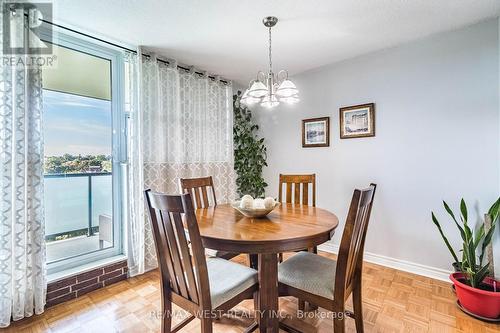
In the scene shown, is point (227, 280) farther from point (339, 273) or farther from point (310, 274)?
point (339, 273)

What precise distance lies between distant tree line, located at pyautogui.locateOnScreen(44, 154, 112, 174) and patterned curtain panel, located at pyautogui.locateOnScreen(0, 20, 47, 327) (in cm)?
29

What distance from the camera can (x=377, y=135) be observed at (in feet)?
8.90

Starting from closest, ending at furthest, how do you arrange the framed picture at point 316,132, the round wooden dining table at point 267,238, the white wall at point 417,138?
the round wooden dining table at point 267,238
the white wall at point 417,138
the framed picture at point 316,132

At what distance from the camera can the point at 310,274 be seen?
4.88 ft

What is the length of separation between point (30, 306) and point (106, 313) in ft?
1.78

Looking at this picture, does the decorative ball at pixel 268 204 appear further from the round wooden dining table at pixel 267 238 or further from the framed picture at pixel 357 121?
the framed picture at pixel 357 121

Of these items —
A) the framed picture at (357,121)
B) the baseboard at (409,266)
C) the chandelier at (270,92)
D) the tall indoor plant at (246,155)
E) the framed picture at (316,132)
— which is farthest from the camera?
the tall indoor plant at (246,155)

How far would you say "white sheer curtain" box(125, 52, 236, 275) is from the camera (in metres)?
2.53

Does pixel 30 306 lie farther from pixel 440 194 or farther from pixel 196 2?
pixel 440 194

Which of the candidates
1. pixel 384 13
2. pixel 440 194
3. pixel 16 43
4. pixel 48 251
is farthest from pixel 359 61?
pixel 48 251

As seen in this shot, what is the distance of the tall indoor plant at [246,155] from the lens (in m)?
3.66

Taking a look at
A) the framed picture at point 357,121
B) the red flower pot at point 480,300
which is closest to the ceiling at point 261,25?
the framed picture at point 357,121

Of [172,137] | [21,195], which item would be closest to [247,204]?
[172,137]

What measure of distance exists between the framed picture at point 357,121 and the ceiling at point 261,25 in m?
0.61
